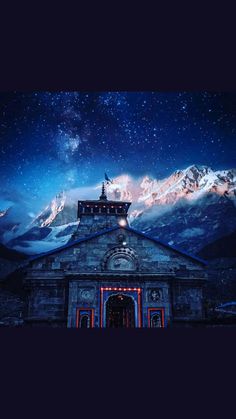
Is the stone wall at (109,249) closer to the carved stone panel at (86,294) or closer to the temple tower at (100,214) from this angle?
the carved stone panel at (86,294)

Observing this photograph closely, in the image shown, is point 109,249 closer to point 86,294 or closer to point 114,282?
point 114,282

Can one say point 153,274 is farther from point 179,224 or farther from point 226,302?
point 179,224

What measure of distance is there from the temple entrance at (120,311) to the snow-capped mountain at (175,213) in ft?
18.7

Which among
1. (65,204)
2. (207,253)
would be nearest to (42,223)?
(65,204)

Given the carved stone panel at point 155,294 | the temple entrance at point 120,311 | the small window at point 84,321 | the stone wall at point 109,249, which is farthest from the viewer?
the temple entrance at point 120,311

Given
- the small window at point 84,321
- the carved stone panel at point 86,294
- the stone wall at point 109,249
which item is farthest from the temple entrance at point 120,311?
the stone wall at point 109,249

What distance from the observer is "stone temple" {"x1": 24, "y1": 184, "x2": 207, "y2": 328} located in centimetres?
1330

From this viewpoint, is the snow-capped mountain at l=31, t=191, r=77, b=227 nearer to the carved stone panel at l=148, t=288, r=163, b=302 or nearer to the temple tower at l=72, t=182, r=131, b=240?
the temple tower at l=72, t=182, r=131, b=240

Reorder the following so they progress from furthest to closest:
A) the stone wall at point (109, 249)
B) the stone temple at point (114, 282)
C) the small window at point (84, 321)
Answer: the stone wall at point (109, 249), the stone temple at point (114, 282), the small window at point (84, 321)

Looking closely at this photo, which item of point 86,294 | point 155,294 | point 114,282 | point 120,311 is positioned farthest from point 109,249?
point 120,311

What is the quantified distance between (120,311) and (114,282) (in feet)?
10.3

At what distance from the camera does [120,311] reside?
16.2 metres

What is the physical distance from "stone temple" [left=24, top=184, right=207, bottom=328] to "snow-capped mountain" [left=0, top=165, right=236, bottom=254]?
5.06 meters

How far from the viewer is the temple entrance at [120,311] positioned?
1449 centimetres
